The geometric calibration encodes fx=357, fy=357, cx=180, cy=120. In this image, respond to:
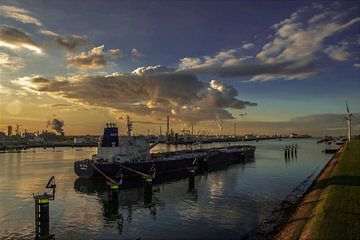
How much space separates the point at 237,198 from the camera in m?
50.5

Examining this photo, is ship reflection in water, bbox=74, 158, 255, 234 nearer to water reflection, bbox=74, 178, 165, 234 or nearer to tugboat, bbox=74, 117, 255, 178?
water reflection, bbox=74, 178, 165, 234

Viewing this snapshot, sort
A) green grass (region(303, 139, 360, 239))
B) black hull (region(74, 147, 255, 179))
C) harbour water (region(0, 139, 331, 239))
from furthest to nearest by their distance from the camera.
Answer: black hull (region(74, 147, 255, 179)), harbour water (region(0, 139, 331, 239)), green grass (region(303, 139, 360, 239))

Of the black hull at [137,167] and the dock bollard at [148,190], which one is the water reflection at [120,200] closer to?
the dock bollard at [148,190]

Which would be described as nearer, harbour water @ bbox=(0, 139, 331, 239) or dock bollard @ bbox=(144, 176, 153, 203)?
harbour water @ bbox=(0, 139, 331, 239)

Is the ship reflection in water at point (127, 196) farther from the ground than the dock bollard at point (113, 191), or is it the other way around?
the dock bollard at point (113, 191)

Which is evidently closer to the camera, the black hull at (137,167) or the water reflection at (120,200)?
the water reflection at (120,200)

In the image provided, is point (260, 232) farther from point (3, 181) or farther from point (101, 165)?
point (3, 181)

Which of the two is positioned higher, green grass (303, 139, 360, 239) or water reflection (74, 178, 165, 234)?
green grass (303, 139, 360, 239)

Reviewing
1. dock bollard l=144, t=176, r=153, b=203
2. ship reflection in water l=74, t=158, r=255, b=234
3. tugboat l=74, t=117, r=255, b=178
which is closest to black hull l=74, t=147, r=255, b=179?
tugboat l=74, t=117, r=255, b=178

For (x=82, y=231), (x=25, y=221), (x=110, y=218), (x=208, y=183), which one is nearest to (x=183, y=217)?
(x=110, y=218)

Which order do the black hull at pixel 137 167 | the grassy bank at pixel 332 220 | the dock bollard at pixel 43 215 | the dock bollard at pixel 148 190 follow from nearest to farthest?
the grassy bank at pixel 332 220, the dock bollard at pixel 43 215, the dock bollard at pixel 148 190, the black hull at pixel 137 167

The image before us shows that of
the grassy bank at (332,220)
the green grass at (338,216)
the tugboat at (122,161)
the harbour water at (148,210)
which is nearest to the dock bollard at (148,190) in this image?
the harbour water at (148,210)

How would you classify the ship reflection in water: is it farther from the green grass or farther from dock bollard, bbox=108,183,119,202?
the green grass

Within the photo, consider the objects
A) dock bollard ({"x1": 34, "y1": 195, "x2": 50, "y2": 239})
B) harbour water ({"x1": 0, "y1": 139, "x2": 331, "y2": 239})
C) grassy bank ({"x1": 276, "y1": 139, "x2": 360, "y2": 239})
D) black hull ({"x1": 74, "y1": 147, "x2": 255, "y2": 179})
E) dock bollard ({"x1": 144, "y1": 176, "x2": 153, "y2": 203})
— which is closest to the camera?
grassy bank ({"x1": 276, "y1": 139, "x2": 360, "y2": 239})
